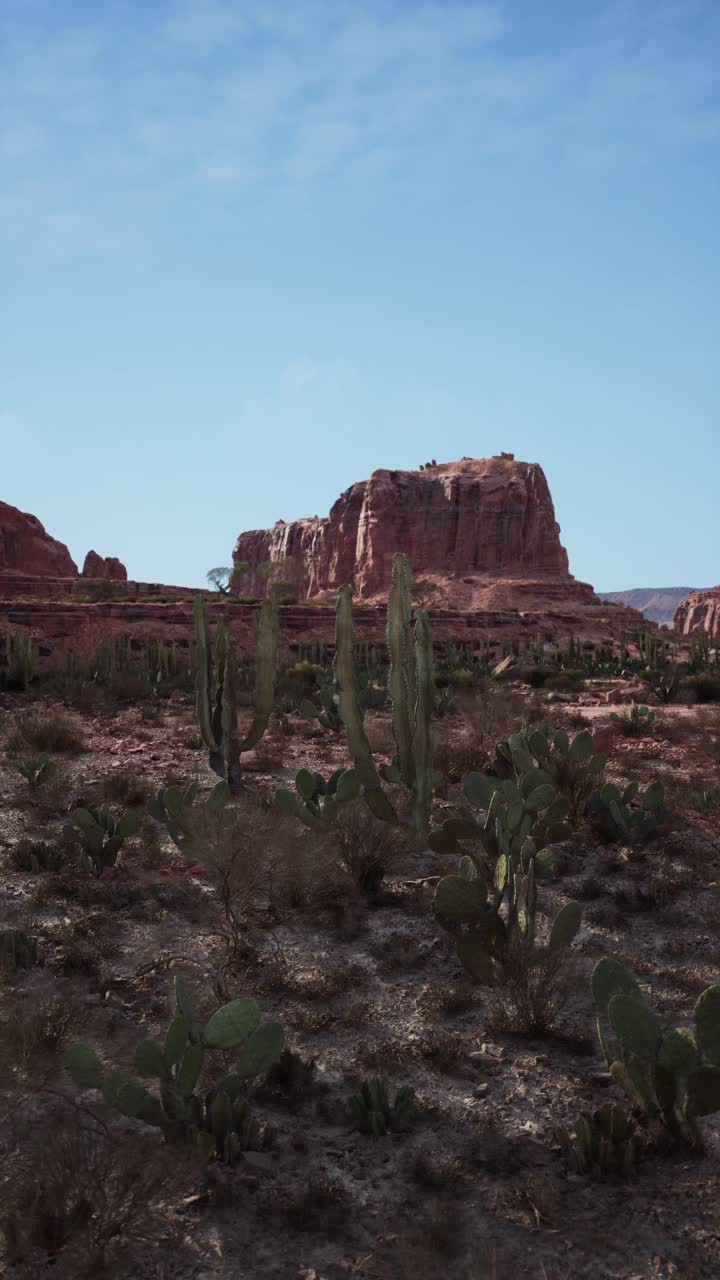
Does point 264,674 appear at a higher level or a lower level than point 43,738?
higher

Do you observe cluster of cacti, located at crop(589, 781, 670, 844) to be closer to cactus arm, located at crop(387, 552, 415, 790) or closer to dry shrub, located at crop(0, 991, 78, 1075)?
cactus arm, located at crop(387, 552, 415, 790)

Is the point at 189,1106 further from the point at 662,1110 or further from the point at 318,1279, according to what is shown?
the point at 662,1110

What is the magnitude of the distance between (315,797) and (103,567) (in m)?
78.3

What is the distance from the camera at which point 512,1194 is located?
292 cm

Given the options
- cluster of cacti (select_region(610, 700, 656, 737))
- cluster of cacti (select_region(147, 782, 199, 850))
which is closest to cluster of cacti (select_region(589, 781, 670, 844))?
cluster of cacti (select_region(147, 782, 199, 850))

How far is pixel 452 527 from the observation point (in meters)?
83.4

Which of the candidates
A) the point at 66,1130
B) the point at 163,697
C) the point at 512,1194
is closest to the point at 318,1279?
the point at 512,1194

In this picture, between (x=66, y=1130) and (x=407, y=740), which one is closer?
(x=66, y=1130)

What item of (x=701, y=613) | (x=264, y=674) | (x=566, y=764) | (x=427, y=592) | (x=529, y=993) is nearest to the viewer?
(x=529, y=993)

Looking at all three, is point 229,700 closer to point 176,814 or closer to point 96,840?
point 176,814

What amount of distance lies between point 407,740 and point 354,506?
89403mm

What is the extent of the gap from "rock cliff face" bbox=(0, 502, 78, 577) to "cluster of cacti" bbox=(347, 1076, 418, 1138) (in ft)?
228

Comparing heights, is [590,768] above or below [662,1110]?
above

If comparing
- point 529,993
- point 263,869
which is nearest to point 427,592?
point 263,869
